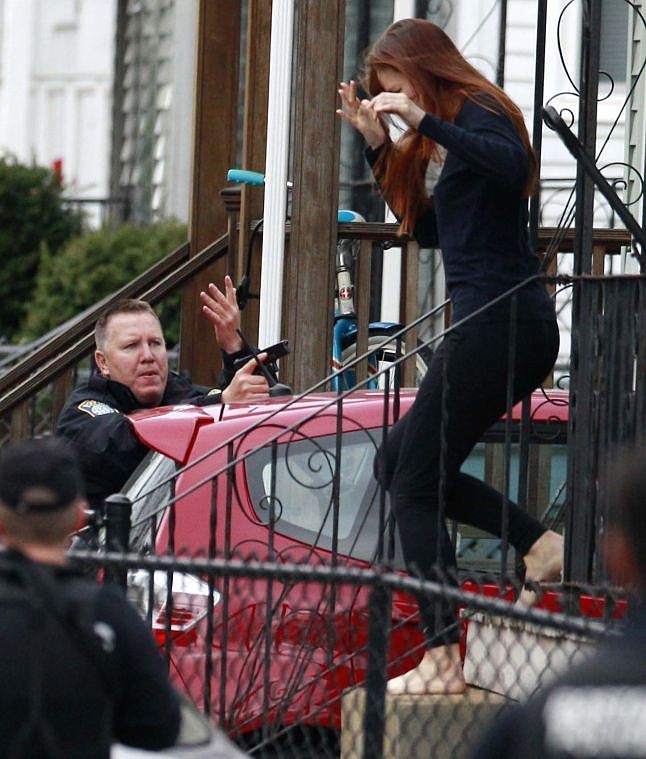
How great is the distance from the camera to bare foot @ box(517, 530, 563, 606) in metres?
5.43

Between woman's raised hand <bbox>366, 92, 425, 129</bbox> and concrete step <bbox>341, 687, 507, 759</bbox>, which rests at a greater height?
woman's raised hand <bbox>366, 92, 425, 129</bbox>

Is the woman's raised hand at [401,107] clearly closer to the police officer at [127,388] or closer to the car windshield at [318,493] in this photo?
the car windshield at [318,493]

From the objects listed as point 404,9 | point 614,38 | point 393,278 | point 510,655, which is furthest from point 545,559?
point 404,9

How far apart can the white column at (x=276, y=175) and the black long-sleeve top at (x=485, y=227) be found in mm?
2686

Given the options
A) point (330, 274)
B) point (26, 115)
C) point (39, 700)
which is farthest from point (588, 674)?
point (26, 115)

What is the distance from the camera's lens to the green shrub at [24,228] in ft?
76.8

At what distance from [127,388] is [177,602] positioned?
1.81 meters

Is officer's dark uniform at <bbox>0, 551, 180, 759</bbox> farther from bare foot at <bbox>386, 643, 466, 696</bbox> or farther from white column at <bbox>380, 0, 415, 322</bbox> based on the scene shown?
white column at <bbox>380, 0, 415, 322</bbox>

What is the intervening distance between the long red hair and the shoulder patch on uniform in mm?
1663

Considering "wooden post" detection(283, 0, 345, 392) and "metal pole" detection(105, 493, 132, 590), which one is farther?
"wooden post" detection(283, 0, 345, 392)

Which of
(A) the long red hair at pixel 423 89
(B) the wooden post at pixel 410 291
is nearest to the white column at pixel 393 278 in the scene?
(B) the wooden post at pixel 410 291

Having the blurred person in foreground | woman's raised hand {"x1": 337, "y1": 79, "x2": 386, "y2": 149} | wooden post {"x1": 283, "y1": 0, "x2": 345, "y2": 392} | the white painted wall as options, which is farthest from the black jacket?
the white painted wall

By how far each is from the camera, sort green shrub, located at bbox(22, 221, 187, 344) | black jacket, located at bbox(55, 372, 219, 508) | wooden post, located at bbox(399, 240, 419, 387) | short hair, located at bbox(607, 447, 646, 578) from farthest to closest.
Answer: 1. green shrub, located at bbox(22, 221, 187, 344)
2. wooden post, located at bbox(399, 240, 419, 387)
3. black jacket, located at bbox(55, 372, 219, 508)
4. short hair, located at bbox(607, 447, 646, 578)

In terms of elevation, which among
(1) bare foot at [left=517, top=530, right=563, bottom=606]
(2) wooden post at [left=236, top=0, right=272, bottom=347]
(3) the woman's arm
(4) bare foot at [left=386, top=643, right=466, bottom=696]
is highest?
(2) wooden post at [left=236, top=0, right=272, bottom=347]
